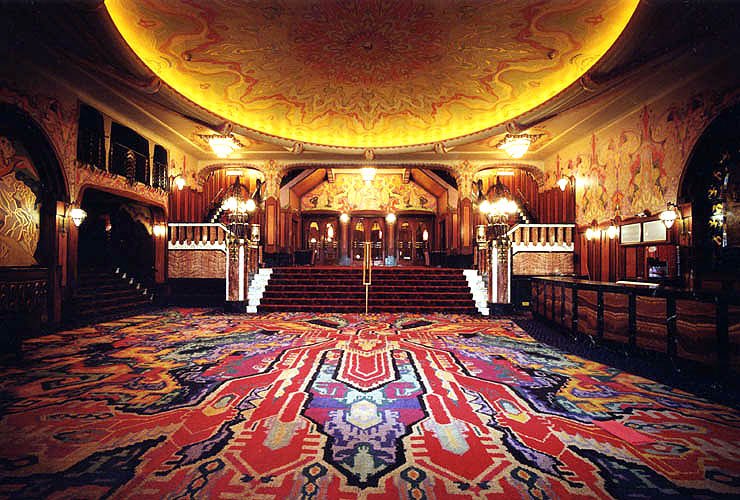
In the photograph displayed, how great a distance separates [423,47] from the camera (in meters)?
5.73

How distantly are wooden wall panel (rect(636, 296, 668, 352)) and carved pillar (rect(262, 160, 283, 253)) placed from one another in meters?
10.2

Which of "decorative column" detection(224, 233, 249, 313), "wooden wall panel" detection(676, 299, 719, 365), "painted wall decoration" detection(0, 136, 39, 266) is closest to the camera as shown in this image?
"wooden wall panel" detection(676, 299, 719, 365)

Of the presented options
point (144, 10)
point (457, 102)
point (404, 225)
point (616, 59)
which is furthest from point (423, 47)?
point (404, 225)

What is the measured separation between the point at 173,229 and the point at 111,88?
412cm

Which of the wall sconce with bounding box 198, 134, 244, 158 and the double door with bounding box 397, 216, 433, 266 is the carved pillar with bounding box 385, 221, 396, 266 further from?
the wall sconce with bounding box 198, 134, 244, 158

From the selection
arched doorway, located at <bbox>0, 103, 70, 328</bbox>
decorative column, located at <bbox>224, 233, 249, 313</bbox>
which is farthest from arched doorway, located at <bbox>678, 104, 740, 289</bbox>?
arched doorway, located at <bbox>0, 103, 70, 328</bbox>

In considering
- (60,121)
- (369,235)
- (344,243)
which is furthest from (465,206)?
(60,121)

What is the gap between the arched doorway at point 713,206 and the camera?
5.26 metres

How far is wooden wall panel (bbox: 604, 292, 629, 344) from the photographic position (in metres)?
3.99

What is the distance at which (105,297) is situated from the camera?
301 inches

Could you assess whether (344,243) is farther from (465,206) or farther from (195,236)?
(195,236)

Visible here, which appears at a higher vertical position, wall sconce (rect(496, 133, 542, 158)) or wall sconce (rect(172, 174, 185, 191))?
wall sconce (rect(496, 133, 542, 158))

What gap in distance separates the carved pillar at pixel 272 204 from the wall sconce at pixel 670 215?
1030 centimetres

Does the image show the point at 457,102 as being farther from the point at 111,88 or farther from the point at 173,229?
the point at 173,229
